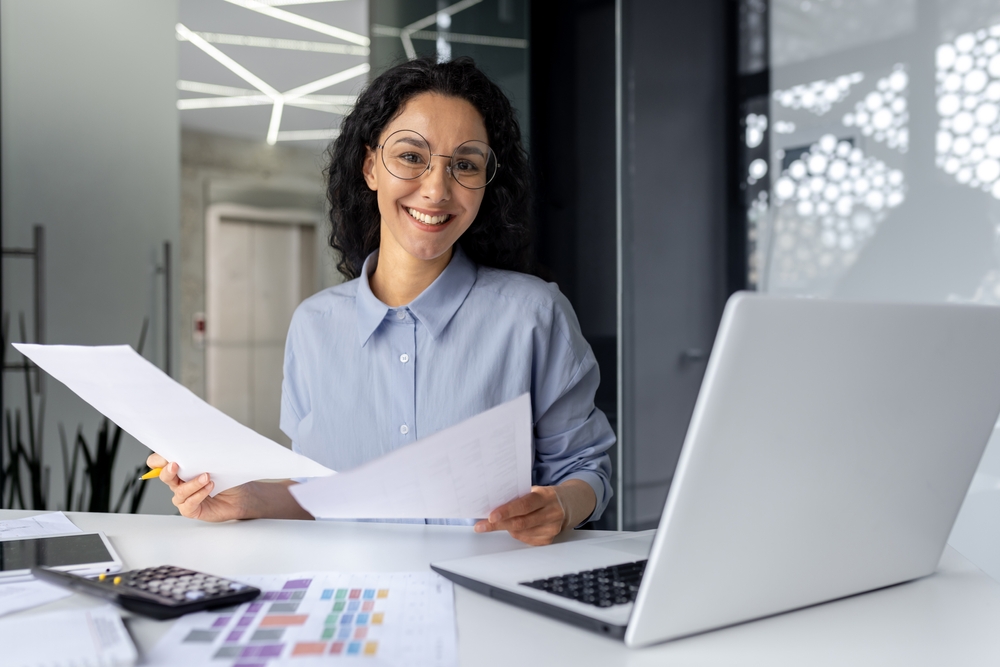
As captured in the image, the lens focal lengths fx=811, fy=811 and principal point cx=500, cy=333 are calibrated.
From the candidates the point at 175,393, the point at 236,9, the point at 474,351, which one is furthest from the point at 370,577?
the point at 236,9

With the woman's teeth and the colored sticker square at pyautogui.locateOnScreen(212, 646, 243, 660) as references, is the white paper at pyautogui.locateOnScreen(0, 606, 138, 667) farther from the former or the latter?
the woman's teeth

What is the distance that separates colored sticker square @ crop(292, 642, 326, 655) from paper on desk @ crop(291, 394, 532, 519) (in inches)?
6.6

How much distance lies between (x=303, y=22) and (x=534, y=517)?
3794 millimetres

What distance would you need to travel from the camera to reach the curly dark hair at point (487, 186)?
4.78 feet

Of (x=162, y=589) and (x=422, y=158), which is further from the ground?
(x=422, y=158)

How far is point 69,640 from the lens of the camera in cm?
65

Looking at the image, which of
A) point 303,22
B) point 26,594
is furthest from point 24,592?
point 303,22

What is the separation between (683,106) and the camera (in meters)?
2.90

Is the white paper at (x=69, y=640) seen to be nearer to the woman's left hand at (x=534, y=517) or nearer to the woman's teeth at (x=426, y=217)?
the woman's left hand at (x=534, y=517)

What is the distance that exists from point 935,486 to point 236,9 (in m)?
3.97

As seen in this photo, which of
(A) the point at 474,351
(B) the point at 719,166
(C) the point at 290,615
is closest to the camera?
(C) the point at 290,615

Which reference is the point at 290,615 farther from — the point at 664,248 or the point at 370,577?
the point at 664,248

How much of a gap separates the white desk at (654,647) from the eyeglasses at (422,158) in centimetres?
63

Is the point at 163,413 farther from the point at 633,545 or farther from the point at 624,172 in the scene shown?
the point at 624,172
